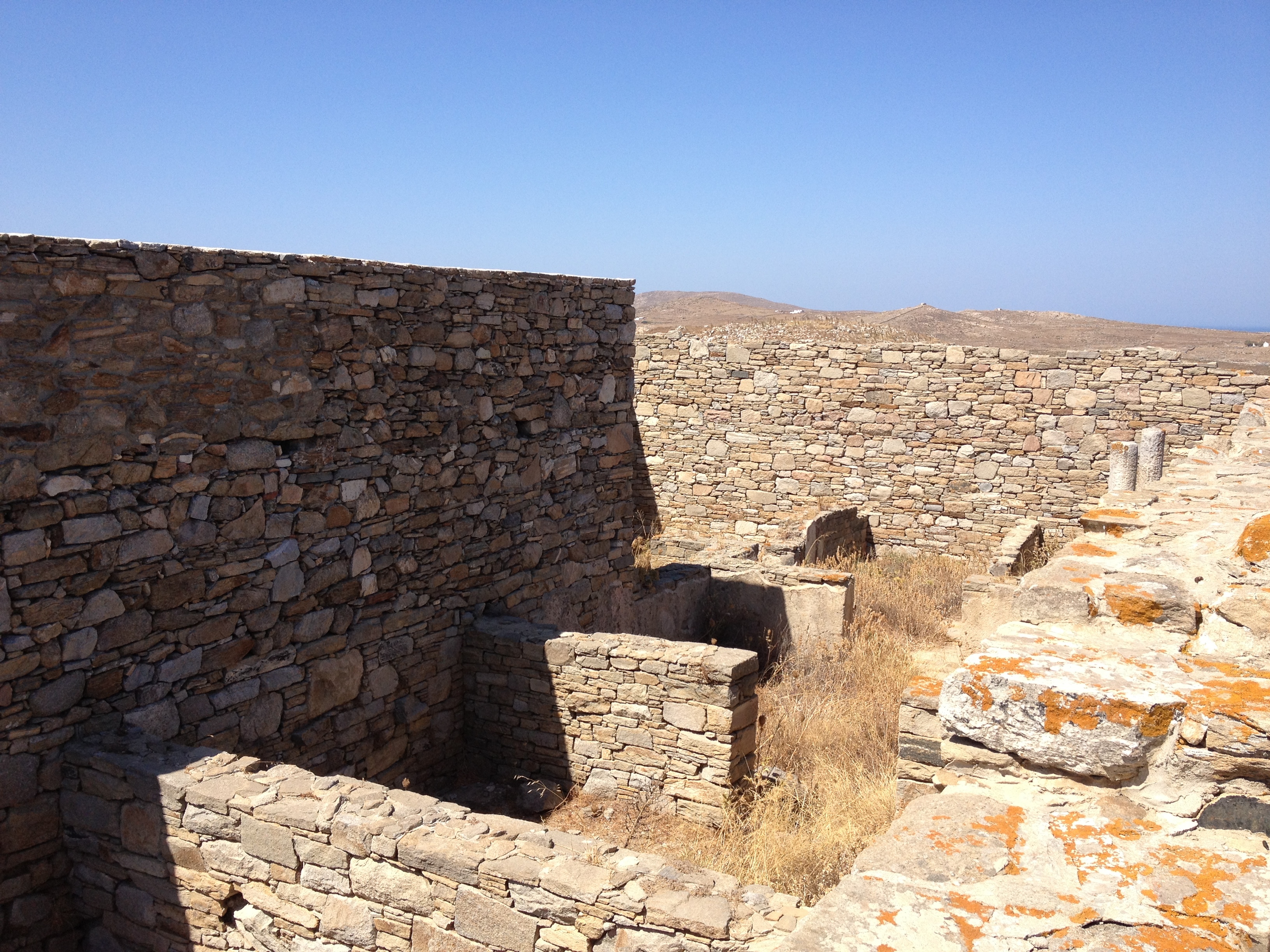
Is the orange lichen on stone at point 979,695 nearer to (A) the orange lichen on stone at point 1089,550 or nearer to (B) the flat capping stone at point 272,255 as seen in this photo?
(A) the orange lichen on stone at point 1089,550

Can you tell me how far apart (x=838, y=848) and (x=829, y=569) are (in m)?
5.03

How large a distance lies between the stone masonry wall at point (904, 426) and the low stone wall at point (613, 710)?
6.37 m

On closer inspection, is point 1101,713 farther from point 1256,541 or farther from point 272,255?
point 272,255

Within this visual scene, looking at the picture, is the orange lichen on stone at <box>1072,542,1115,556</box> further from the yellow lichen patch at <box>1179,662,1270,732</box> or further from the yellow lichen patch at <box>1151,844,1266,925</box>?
the yellow lichen patch at <box>1151,844,1266,925</box>

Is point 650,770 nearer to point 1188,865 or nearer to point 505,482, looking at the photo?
point 505,482

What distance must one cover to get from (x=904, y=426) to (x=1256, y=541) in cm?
1053

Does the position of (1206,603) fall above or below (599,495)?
above

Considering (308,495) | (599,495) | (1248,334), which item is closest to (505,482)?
(599,495)

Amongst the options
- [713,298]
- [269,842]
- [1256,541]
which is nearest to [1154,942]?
[1256,541]

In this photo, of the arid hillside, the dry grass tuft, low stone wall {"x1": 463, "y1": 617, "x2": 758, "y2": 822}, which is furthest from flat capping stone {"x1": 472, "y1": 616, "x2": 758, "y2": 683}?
the arid hillside

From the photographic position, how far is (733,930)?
3.34 m

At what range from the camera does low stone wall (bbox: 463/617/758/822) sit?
596 cm

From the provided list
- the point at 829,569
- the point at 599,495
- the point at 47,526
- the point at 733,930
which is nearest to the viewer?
the point at 733,930

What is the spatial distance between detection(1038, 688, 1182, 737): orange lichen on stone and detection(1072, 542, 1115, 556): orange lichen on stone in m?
1.50
